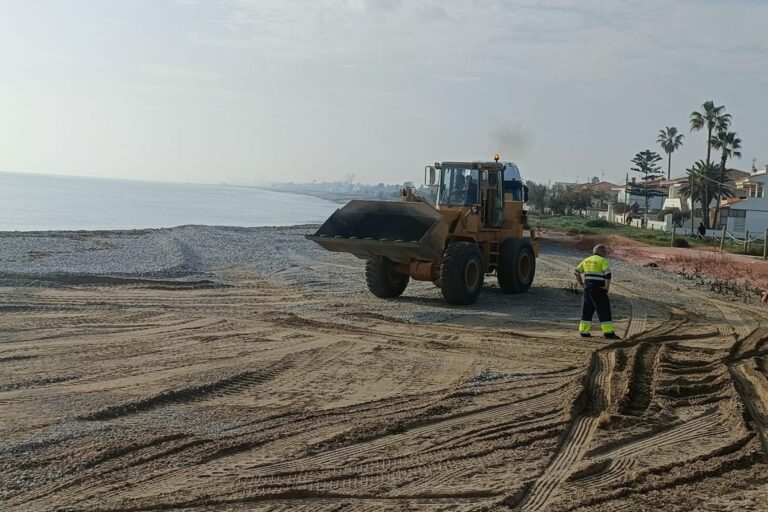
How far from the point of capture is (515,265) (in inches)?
671

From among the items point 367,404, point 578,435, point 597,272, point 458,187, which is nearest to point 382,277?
point 458,187

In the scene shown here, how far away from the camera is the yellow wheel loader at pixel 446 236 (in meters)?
14.7

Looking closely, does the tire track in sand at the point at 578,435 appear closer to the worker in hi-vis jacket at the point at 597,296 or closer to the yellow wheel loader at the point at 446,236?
the worker in hi-vis jacket at the point at 597,296


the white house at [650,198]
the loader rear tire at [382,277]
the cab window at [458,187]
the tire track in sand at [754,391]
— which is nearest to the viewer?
the tire track in sand at [754,391]

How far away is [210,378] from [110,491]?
3.33 metres

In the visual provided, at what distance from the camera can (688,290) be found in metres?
19.4

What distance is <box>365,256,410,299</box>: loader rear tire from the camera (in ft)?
52.1

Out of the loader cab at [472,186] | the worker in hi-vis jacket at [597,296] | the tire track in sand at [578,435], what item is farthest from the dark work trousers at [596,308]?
the loader cab at [472,186]

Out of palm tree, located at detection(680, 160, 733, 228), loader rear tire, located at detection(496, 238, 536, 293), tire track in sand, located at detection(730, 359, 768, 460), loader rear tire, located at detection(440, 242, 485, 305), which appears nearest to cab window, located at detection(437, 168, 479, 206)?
loader rear tire, located at detection(440, 242, 485, 305)

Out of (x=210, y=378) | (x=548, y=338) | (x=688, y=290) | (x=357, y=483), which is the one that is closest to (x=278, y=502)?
(x=357, y=483)

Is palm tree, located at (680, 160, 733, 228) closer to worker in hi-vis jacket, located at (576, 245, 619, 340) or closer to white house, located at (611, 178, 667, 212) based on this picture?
white house, located at (611, 178, 667, 212)

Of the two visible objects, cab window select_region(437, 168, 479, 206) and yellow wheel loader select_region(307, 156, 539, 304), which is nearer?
yellow wheel loader select_region(307, 156, 539, 304)

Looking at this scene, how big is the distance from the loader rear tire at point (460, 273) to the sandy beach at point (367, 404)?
16.0 inches

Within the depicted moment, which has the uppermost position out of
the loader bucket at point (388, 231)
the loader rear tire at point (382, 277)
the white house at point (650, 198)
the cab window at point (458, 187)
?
the white house at point (650, 198)
